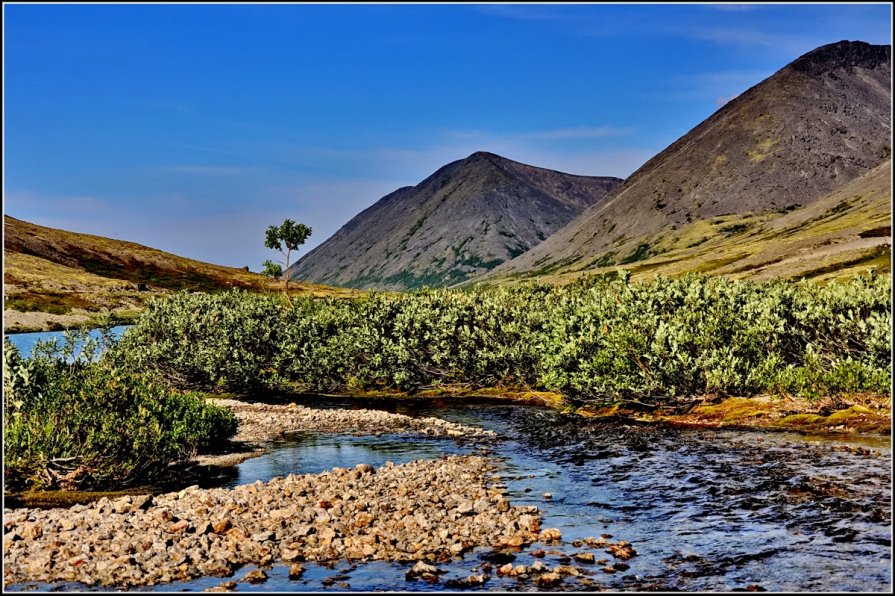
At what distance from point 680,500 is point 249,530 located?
15.6m

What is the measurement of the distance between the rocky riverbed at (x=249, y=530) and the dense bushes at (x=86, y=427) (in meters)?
5.26

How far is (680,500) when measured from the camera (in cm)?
2955

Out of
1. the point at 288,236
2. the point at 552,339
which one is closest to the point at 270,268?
the point at 288,236

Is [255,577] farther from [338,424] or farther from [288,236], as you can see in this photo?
[288,236]

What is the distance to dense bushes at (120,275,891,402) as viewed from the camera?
156ft

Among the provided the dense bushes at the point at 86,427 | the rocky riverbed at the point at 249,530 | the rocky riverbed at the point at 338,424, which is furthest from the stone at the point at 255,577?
the rocky riverbed at the point at 338,424

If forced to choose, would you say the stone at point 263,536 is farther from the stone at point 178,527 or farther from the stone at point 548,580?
the stone at point 548,580

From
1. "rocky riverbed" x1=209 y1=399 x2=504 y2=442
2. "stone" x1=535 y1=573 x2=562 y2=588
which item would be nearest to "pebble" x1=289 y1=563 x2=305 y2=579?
"stone" x1=535 y1=573 x2=562 y2=588

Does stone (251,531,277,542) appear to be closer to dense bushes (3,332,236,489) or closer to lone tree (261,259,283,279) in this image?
dense bushes (3,332,236,489)

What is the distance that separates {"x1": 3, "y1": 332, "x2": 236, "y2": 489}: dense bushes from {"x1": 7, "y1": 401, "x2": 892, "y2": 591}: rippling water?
3.90 meters

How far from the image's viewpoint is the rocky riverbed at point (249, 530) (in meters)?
21.5

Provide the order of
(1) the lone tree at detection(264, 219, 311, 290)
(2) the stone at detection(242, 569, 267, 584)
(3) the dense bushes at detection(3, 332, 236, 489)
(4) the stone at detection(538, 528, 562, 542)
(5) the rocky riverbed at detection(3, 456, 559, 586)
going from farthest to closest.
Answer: (1) the lone tree at detection(264, 219, 311, 290), (3) the dense bushes at detection(3, 332, 236, 489), (4) the stone at detection(538, 528, 562, 542), (5) the rocky riverbed at detection(3, 456, 559, 586), (2) the stone at detection(242, 569, 267, 584)

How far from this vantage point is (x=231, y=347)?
74.8m

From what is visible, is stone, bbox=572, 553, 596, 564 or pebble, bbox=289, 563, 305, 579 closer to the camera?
pebble, bbox=289, 563, 305, 579
